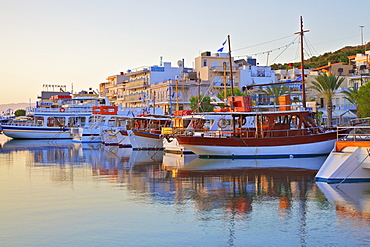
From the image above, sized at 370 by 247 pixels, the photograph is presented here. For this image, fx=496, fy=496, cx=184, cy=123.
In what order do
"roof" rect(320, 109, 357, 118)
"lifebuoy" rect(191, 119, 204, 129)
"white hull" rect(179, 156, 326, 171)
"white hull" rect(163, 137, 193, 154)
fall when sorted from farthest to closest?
"roof" rect(320, 109, 357, 118)
"lifebuoy" rect(191, 119, 204, 129)
"white hull" rect(163, 137, 193, 154)
"white hull" rect(179, 156, 326, 171)

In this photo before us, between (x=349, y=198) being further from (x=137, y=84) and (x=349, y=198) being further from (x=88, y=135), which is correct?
(x=137, y=84)

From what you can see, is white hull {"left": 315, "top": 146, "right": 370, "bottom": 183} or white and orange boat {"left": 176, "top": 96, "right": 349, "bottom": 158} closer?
white hull {"left": 315, "top": 146, "right": 370, "bottom": 183}

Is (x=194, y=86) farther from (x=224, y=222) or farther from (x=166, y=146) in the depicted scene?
(x=224, y=222)

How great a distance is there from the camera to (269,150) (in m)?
33.4

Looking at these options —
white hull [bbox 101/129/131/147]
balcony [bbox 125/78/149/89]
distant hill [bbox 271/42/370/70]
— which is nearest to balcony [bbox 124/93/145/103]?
balcony [bbox 125/78/149/89]

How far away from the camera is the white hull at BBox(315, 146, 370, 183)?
19234 mm

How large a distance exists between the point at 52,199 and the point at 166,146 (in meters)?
22.4

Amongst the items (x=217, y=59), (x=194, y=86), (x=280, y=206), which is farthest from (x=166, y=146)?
(x=217, y=59)

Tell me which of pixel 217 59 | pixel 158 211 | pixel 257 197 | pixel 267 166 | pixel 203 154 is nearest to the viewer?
pixel 158 211

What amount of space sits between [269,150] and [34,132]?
4837 cm

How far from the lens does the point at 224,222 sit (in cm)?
1375

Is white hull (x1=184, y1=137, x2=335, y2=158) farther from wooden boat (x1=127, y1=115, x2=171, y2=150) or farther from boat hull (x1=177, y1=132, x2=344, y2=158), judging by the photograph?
wooden boat (x1=127, y1=115, x2=171, y2=150)

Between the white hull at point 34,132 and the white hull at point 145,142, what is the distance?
30.9 metres

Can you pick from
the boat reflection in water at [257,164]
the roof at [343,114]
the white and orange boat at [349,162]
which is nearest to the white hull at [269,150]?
the boat reflection in water at [257,164]
